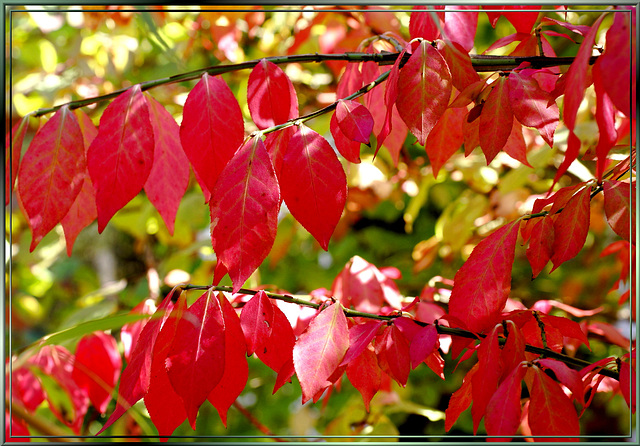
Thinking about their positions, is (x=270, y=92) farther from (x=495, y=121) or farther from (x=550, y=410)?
(x=550, y=410)

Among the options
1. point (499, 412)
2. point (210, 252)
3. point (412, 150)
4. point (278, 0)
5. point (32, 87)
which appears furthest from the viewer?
point (32, 87)

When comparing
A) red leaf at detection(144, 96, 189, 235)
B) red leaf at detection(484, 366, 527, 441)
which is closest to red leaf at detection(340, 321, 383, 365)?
red leaf at detection(484, 366, 527, 441)

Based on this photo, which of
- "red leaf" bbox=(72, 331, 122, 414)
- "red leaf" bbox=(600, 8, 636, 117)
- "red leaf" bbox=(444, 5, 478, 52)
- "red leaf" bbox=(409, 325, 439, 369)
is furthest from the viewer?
"red leaf" bbox=(72, 331, 122, 414)

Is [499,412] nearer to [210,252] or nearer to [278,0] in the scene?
[278,0]

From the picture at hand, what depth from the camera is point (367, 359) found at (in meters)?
0.54

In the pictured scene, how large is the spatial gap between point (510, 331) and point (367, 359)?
0.46 feet

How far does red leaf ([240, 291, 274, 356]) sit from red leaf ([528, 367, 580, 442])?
22 cm

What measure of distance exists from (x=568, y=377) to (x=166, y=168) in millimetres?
411

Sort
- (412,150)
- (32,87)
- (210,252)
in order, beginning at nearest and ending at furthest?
1. (210,252)
2. (412,150)
3. (32,87)

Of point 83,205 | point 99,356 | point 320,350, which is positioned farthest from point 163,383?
point 99,356

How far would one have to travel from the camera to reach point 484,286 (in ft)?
1.57

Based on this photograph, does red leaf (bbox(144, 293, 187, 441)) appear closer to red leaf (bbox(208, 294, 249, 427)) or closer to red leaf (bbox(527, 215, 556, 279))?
red leaf (bbox(208, 294, 249, 427))

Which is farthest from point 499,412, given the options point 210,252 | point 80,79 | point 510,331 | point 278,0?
point 80,79

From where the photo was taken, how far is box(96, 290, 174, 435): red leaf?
1.40ft
